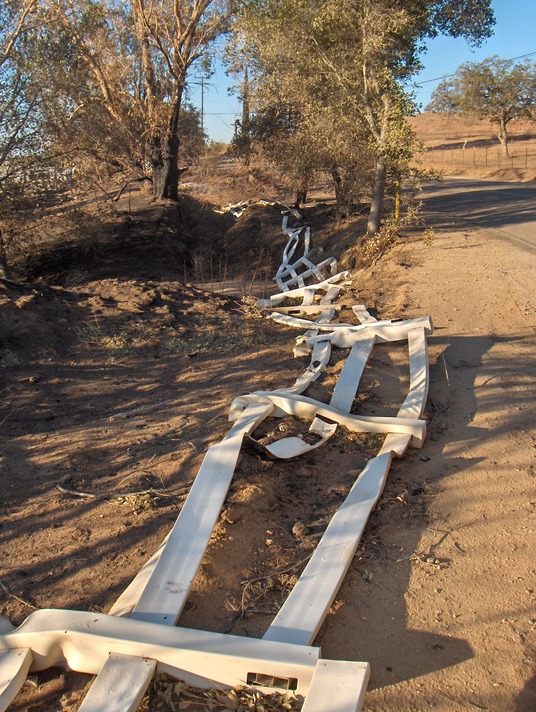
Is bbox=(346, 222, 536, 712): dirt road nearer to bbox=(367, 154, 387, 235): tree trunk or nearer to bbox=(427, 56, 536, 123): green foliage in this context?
bbox=(367, 154, 387, 235): tree trunk

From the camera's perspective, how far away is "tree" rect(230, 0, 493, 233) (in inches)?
436

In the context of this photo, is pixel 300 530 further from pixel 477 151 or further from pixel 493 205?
pixel 477 151

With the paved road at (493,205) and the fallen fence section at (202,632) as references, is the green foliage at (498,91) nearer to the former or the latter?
the paved road at (493,205)

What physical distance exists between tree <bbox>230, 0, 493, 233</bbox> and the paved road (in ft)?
9.80

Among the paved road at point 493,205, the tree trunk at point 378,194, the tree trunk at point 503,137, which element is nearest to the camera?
the tree trunk at point 378,194

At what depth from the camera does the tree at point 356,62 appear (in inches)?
436

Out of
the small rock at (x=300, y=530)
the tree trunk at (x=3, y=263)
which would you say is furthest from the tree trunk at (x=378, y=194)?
the small rock at (x=300, y=530)

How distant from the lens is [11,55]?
442 inches

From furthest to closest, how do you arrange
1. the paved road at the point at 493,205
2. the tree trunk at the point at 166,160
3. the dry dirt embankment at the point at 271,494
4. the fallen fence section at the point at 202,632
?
the tree trunk at the point at 166,160
the paved road at the point at 493,205
the dry dirt embankment at the point at 271,494
the fallen fence section at the point at 202,632

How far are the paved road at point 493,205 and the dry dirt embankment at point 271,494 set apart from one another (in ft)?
23.5

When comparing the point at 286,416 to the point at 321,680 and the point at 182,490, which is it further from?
the point at 321,680

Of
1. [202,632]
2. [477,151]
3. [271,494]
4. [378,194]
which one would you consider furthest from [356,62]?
[477,151]

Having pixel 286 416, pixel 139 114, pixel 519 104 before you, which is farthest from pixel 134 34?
pixel 519 104

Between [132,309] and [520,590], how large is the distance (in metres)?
5.57
